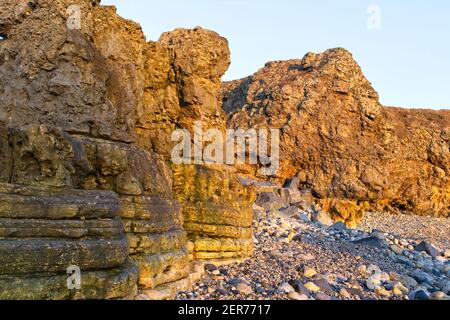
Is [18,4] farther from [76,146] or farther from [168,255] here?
[168,255]

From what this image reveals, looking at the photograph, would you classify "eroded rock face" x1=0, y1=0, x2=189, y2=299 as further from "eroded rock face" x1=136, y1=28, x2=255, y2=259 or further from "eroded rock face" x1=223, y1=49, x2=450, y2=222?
"eroded rock face" x1=223, y1=49, x2=450, y2=222

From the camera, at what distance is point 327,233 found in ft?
55.8

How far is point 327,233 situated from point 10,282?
13888mm

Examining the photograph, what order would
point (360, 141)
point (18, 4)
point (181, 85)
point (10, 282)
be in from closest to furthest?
1. point (10, 282)
2. point (18, 4)
3. point (181, 85)
4. point (360, 141)

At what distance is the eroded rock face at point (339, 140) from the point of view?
32.2 m

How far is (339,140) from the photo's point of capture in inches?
1294

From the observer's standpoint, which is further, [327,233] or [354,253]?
[327,233]

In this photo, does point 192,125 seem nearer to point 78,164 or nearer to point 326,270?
point 326,270

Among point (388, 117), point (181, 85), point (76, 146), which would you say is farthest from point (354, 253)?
point (388, 117)

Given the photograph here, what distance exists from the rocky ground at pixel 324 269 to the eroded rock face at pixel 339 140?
14.3m
